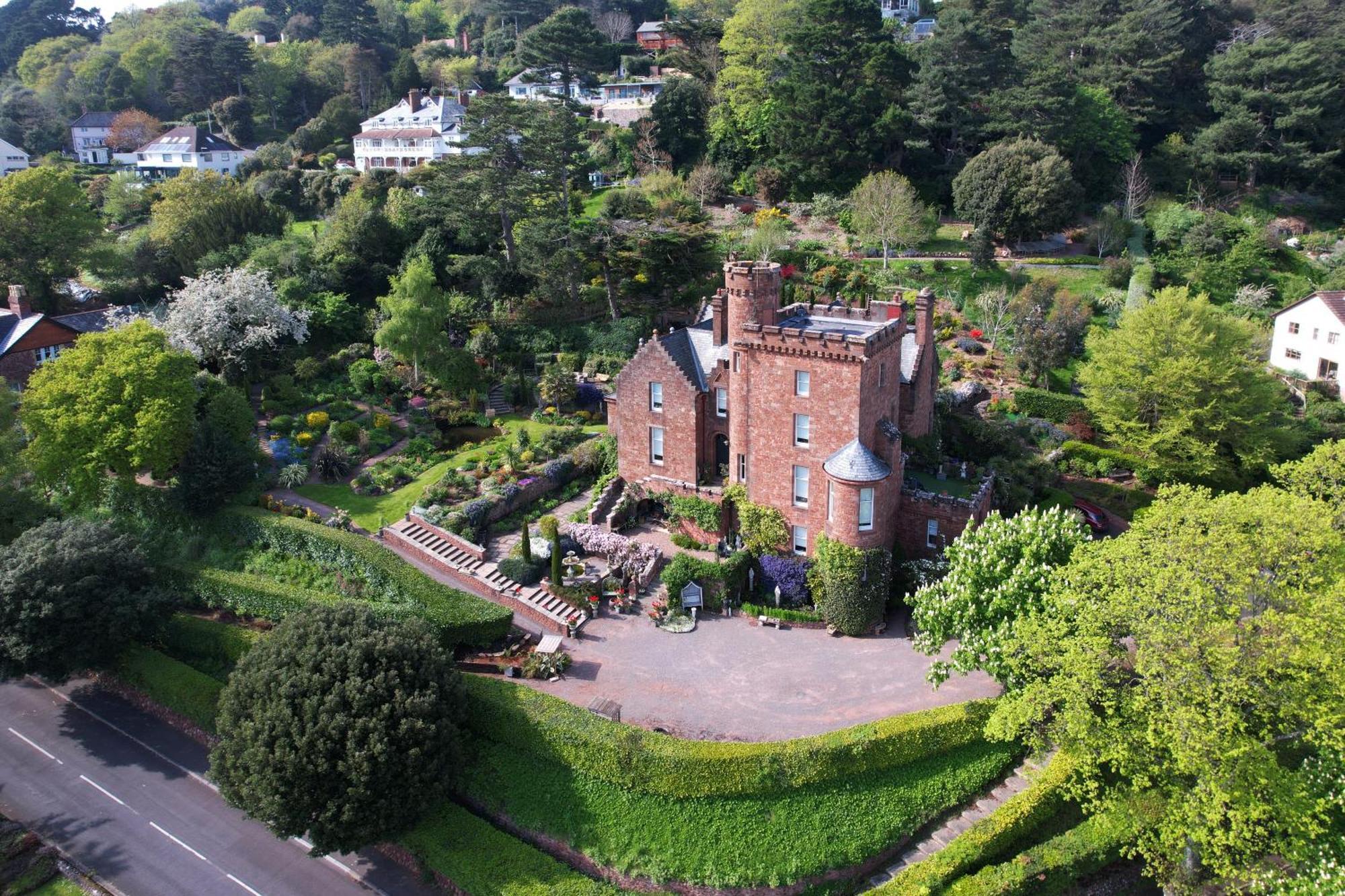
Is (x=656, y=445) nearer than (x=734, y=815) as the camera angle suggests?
No

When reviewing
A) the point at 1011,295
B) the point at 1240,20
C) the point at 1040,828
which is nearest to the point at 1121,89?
the point at 1240,20

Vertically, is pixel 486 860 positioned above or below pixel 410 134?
below

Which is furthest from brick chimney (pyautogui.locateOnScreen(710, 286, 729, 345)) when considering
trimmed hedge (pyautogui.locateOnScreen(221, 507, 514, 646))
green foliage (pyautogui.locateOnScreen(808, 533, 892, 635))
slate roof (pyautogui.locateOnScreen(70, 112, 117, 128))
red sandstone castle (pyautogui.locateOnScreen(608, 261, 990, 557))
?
slate roof (pyautogui.locateOnScreen(70, 112, 117, 128))

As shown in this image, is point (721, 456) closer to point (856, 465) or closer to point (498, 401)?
point (856, 465)

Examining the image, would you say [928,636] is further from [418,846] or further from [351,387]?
[351,387]

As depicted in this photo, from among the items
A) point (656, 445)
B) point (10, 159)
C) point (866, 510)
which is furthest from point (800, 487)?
point (10, 159)

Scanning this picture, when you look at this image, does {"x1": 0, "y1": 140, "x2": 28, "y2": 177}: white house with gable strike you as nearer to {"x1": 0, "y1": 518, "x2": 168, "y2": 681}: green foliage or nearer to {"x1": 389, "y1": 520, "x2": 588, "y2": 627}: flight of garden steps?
{"x1": 0, "y1": 518, "x2": 168, "y2": 681}: green foliage
